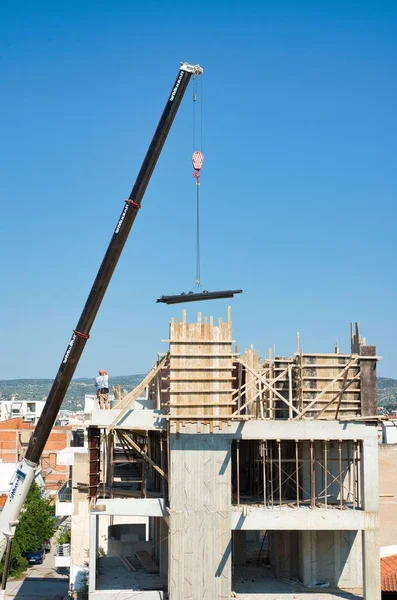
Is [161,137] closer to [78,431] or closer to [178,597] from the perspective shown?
[178,597]

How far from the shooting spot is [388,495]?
34531mm

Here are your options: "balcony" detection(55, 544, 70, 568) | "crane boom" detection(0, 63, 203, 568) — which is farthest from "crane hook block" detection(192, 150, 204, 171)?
"balcony" detection(55, 544, 70, 568)

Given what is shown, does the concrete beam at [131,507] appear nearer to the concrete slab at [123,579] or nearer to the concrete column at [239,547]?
the concrete slab at [123,579]

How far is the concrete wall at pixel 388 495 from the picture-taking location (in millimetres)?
34875

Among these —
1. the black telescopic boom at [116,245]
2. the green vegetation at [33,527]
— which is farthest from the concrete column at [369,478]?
the green vegetation at [33,527]

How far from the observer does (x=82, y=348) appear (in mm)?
30625

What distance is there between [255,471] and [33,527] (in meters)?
33.8

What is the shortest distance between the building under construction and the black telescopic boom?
232 cm

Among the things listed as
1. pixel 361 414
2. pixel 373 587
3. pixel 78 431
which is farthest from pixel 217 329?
pixel 78 431

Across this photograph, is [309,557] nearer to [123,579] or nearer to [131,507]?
[131,507]

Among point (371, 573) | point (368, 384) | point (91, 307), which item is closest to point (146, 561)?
point (371, 573)

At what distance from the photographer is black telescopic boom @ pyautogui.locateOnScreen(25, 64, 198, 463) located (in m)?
30.1

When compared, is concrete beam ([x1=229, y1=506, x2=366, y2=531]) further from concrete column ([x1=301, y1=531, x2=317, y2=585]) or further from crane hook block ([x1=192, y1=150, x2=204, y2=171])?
crane hook block ([x1=192, y1=150, x2=204, y2=171])

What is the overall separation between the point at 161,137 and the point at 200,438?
11.7 meters
